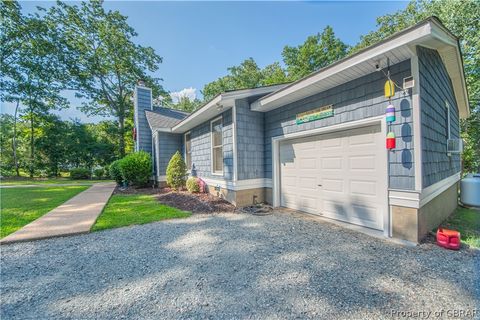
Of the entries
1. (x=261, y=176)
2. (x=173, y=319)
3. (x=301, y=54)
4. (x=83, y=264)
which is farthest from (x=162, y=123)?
(x=301, y=54)

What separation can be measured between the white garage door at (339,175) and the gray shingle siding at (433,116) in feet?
2.30

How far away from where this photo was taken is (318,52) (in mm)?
19516

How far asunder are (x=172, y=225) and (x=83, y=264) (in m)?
1.74

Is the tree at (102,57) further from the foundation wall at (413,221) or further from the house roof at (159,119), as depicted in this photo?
the foundation wall at (413,221)

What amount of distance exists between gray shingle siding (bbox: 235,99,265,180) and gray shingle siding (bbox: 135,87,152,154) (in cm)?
801

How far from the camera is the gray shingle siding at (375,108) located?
3270 millimetres

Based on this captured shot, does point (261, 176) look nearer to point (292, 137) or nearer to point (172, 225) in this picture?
point (292, 137)

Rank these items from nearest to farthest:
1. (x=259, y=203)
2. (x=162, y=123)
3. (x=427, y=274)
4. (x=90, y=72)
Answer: (x=427, y=274) < (x=259, y=203) < (x=162, y=123) < (x=90, y=72)

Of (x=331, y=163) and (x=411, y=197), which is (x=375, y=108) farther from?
(x=411, y=197)

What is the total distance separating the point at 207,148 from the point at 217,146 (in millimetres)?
793

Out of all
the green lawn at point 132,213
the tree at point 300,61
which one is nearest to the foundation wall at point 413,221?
the green lawn at point 132,213

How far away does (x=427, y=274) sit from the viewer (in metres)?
2.37

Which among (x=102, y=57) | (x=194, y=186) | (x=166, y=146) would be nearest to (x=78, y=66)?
(x=102, y=57)

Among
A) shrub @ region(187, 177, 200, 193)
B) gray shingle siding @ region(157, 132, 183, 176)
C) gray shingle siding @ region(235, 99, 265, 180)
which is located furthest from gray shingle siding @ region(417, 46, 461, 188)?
gray shingle siding @ region(157, 132, 183, 176)
